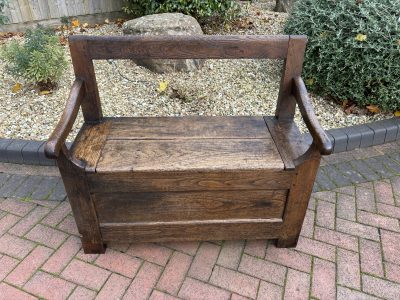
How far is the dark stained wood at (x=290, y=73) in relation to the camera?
1.93 meters

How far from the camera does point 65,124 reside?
169cm

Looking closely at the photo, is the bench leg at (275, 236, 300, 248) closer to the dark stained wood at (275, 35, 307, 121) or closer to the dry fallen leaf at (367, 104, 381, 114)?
the dark stained wood at (275, 35, 307, 121)

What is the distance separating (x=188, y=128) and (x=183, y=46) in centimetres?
48

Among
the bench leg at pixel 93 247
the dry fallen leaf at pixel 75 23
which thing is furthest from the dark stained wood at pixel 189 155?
the dry fallen leaf at pixel 75 23

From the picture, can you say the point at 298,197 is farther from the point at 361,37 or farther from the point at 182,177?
the point at 361,37

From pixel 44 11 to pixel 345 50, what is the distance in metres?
3.84

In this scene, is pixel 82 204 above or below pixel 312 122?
below

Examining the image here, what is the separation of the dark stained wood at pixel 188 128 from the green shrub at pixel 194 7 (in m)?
2.41

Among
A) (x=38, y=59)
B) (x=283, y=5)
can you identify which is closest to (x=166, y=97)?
(x=38, y=59)

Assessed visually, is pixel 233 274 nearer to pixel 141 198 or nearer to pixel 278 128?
pixel 141 198

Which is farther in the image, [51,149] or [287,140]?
[287,140]

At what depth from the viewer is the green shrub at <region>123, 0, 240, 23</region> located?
413 centimetres

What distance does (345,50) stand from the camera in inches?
118

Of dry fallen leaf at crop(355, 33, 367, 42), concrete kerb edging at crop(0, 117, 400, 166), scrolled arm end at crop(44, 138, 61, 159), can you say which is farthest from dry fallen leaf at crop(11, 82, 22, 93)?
dry fallen leaf at crop(355, 33, 367, 42)
